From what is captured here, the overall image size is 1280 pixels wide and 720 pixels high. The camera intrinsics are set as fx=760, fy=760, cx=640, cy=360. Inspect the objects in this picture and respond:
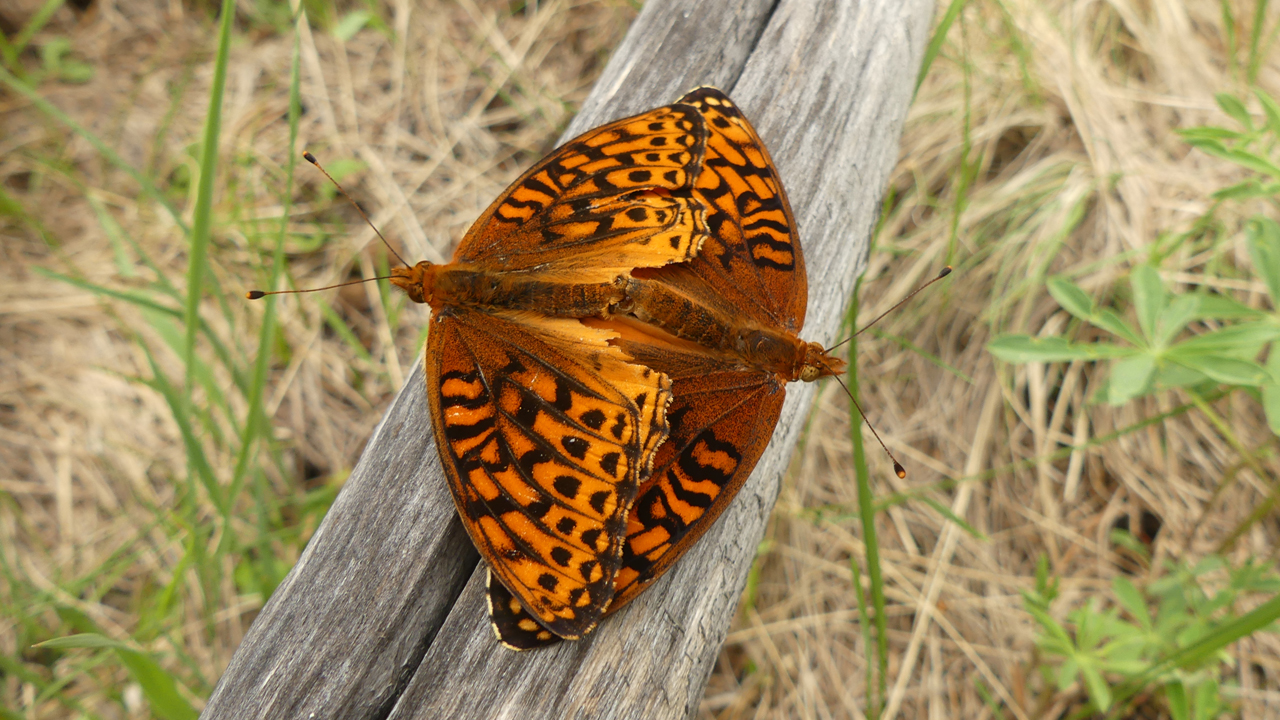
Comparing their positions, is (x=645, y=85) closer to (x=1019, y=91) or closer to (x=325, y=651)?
(x=325, y=651)

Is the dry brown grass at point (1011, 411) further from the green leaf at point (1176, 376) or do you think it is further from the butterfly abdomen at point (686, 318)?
the butterfly abdomen at point (686, 318)

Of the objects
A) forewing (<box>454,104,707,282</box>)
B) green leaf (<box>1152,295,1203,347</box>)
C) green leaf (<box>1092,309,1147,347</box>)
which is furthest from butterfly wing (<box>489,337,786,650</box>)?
green leaf (<box>1152,295,1203,347</box>)

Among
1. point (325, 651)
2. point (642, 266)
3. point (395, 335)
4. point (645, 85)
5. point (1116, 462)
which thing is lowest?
point (395, 335)

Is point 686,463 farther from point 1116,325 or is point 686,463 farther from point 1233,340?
point 1233,340

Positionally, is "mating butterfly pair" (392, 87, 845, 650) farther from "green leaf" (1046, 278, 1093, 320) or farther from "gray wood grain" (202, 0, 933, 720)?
"green leaf" (1046, 278, 1093, 320)

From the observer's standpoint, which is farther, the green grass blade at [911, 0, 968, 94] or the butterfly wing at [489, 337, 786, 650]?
the green grass blade at [911, 0, 968, 94]

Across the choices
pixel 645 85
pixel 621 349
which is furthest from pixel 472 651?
pixel 645 85

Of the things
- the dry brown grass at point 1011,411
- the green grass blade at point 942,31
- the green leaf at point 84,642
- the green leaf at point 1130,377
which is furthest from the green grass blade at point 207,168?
the green leaf at point 1130,377

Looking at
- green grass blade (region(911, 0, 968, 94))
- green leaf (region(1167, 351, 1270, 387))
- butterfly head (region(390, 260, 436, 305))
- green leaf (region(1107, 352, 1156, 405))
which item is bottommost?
green leaf (region(1107, 352, 1156, 405))
